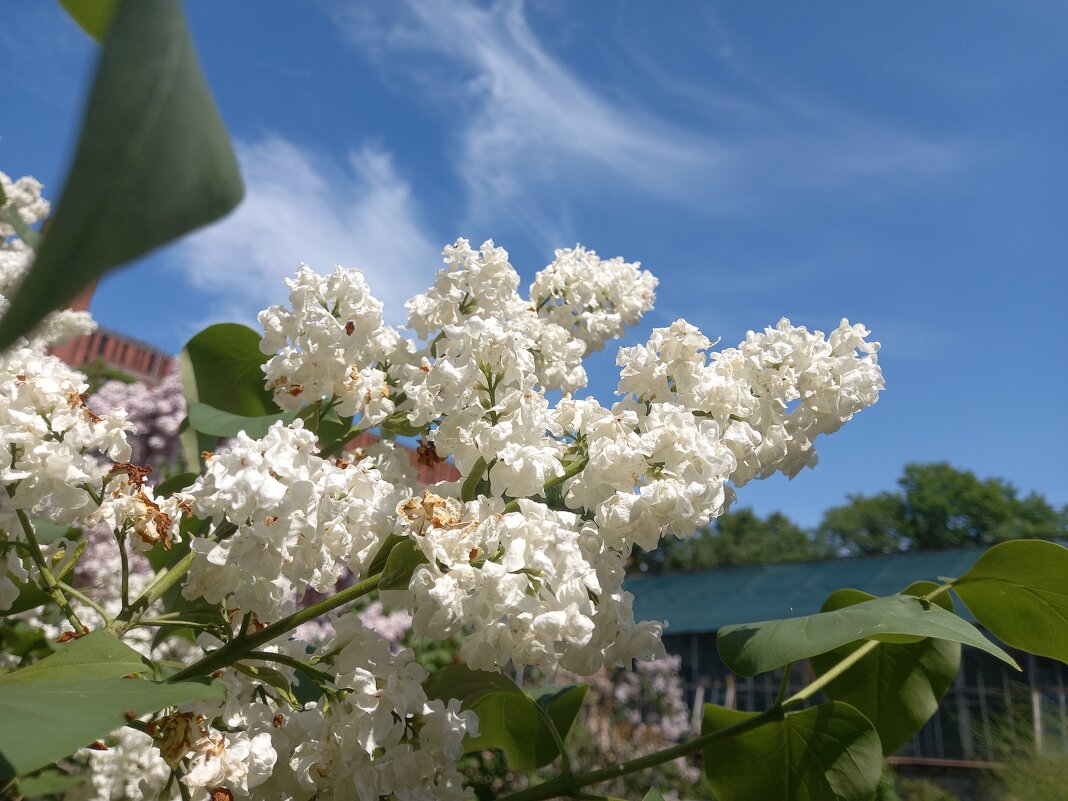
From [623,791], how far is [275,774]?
234 inches

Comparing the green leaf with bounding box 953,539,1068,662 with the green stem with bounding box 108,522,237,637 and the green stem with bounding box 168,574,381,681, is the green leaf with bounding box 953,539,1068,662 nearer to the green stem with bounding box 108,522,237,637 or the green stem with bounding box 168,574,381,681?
the green stem with bounding box 168,574,381,681

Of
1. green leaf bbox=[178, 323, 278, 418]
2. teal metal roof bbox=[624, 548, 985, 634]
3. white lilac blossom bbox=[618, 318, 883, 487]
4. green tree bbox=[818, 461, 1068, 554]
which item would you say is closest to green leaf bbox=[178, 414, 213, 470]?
green leaf bbox=[178, 323, 278, 418]

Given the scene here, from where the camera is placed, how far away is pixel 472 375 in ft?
2.46

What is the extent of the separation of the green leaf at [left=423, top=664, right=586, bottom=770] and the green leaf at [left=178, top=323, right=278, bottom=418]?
47cm

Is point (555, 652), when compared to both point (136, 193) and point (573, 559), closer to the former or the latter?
point (573, 559)

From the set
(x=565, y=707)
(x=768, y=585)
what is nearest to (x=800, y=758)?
(x=565, y=707)

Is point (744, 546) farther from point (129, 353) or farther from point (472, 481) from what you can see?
point (472, 481)

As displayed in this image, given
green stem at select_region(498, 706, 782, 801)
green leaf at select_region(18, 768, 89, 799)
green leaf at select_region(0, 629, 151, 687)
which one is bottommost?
green leaf at select_region(18, 768, 89, 799)

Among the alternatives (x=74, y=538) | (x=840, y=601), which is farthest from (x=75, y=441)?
(x=840, y=601)

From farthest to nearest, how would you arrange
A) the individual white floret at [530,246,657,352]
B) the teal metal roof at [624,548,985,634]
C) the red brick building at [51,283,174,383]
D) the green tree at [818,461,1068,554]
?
1. the green tree at [818,461,1068,554]
2. the teal metal roof at [624,548,985,634]
3. the red brick building at [51,283,174,383]
4. the individual white floret at [530,246,657,352]

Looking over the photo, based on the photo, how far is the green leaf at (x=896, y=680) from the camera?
3.35 feet

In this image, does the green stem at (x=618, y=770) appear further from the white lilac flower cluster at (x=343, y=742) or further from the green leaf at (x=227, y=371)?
the green leaf at (x=227, y=371)

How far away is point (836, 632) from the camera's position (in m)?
0.66

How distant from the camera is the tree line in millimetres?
32250
